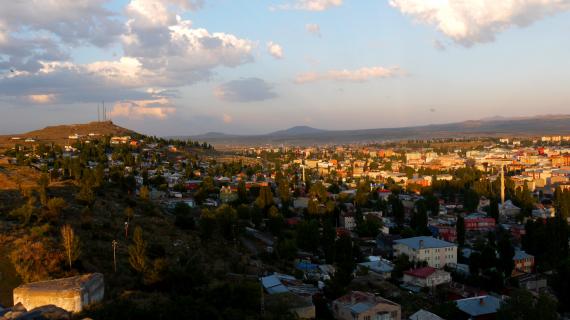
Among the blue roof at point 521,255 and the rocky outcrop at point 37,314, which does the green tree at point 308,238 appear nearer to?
the blue roof at point 521,255

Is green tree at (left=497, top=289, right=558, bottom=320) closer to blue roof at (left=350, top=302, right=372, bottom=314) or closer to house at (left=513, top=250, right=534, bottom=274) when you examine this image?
blue roof at (left=350, top=302, right=372, bottom=314)

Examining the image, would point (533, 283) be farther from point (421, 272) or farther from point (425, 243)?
point (421, 272)

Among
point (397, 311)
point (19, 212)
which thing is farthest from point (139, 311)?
point (19, 212)

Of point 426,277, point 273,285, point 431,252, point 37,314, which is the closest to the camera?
point 37,314

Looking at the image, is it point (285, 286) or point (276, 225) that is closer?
point (285, 286)

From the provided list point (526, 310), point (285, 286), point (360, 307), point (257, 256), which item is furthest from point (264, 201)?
point (526, 310)

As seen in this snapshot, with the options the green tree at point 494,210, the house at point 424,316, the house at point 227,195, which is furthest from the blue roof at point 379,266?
the green tree at point 494,210
